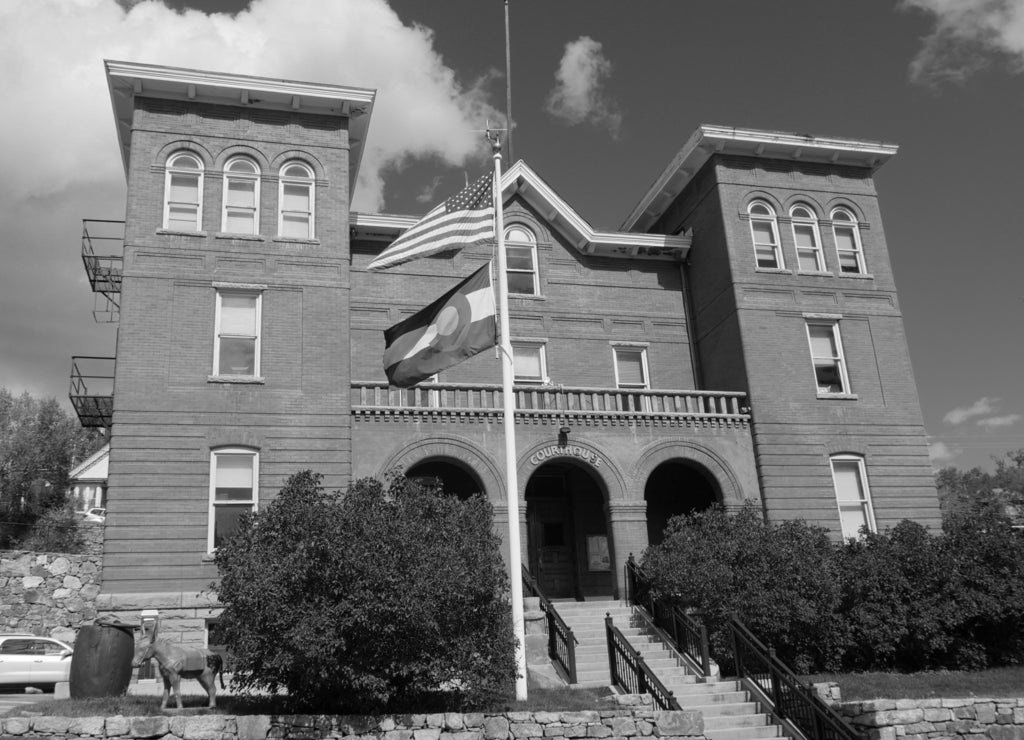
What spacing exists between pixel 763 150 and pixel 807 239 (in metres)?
2.92

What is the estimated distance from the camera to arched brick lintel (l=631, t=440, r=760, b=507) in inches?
893

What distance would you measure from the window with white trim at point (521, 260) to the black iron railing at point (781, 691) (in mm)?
12407

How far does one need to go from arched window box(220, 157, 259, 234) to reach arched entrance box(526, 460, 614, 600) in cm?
980

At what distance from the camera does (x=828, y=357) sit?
82.4 ft

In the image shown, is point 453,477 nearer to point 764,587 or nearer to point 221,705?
point 764,587

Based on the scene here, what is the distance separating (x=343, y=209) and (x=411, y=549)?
12.3 m

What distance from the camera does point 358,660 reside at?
40.8 ft

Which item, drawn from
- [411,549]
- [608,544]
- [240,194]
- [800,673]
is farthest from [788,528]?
[240,194]

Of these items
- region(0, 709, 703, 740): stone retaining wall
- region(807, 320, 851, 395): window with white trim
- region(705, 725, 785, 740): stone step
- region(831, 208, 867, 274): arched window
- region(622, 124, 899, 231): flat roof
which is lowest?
region(705, 725, 785, 740): stone step

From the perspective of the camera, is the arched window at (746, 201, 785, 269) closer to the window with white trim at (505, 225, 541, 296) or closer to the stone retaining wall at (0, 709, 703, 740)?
the window with white trim at (505, 225, 541, 296)

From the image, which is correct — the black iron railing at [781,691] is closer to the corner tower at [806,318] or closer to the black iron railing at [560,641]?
the black iron railing at [560,641]

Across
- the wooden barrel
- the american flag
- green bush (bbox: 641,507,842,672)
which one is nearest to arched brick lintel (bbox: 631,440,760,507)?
green bush (bbox: 641,507,842,672)

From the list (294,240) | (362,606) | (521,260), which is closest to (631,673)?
(362,606)

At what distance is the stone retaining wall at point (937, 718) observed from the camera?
571 inches
